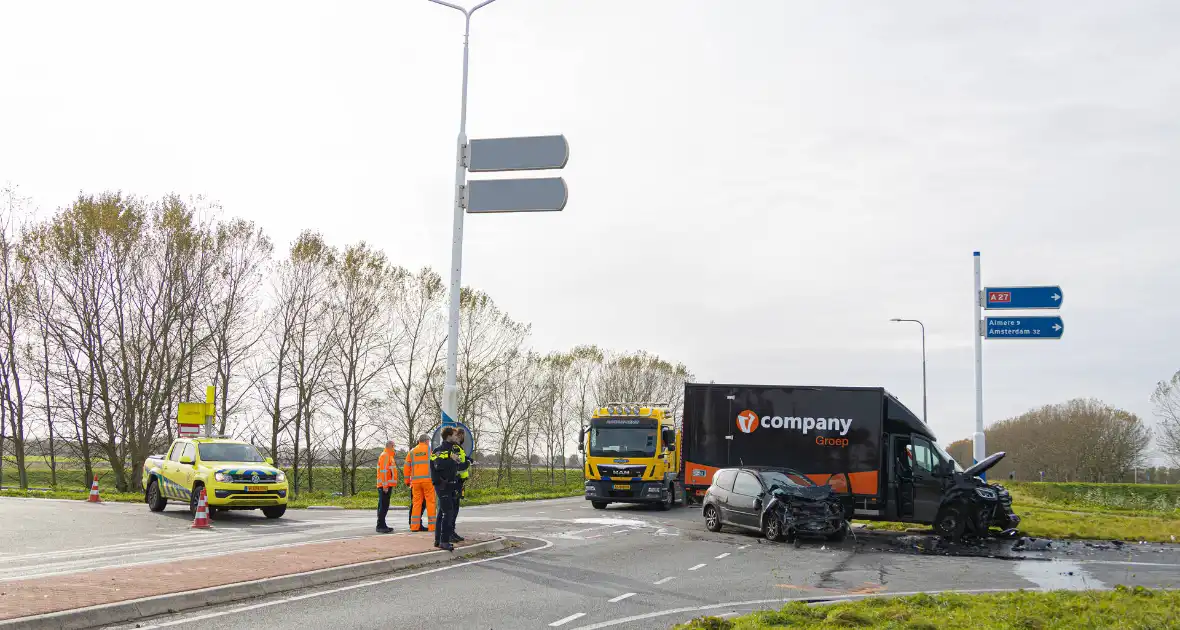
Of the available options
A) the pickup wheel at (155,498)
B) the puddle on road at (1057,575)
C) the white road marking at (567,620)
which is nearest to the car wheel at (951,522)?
the puddle on road at (1057,575)

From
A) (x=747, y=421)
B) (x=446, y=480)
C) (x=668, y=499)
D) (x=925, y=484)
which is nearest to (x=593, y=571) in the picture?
(x=446, y=480)

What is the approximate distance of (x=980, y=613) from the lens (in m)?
8.70

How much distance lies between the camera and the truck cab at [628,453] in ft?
86.9

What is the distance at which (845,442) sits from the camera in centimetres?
2059

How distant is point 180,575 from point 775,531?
1132cm

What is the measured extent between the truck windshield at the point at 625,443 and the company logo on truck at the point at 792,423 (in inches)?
220

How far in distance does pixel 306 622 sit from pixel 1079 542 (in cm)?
1688

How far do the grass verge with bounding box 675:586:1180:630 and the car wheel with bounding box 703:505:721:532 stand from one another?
987 centimetres

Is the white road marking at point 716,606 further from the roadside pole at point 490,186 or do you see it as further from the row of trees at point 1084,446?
the row of trees at point 1084,446

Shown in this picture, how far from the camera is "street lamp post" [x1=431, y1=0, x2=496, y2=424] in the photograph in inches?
601

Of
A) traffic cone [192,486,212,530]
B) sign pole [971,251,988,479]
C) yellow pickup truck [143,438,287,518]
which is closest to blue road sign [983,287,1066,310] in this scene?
sign pole [971,251,988,479]

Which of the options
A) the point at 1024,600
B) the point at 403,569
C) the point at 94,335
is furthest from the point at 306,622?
the point at 94,335

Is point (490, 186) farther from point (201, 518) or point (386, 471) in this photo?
point (201, 518)

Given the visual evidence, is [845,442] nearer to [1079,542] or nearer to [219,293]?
[1079,542]
